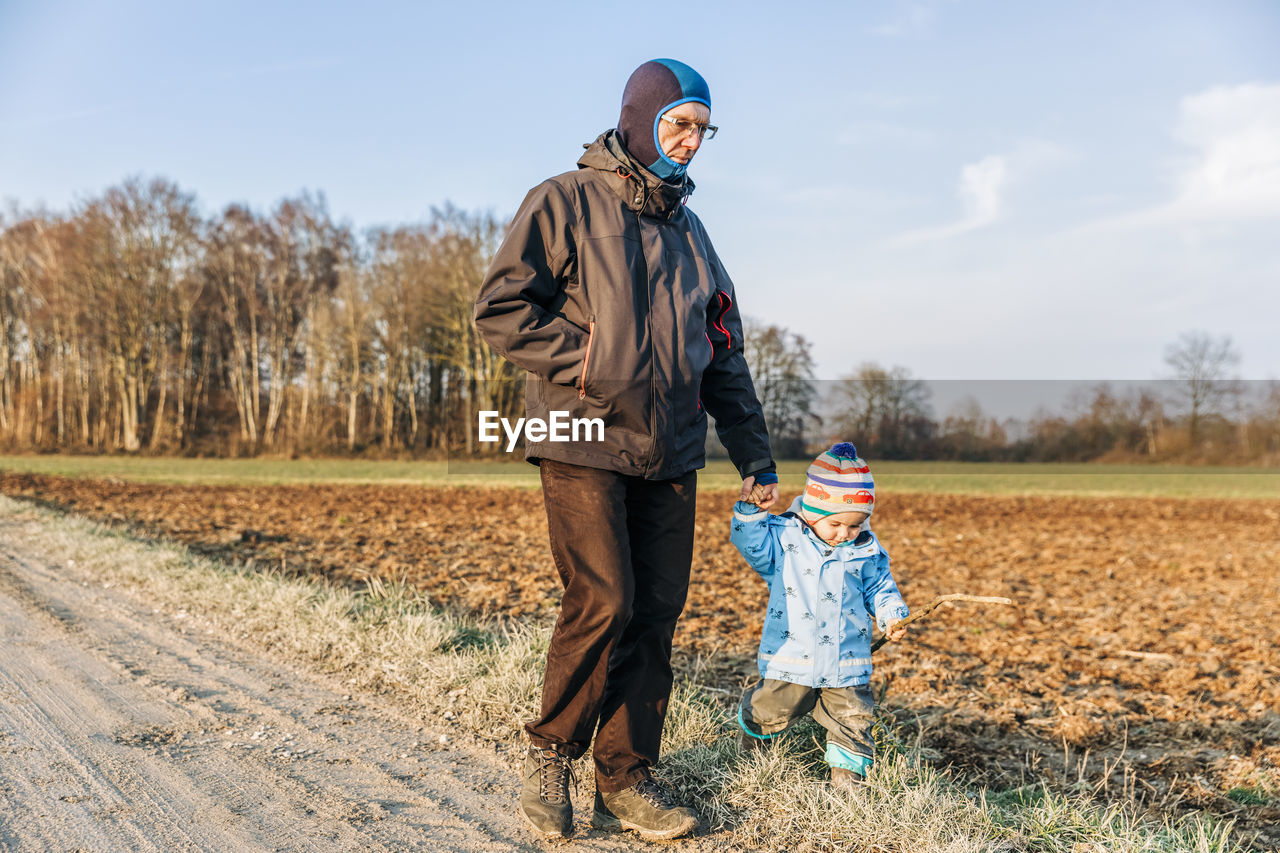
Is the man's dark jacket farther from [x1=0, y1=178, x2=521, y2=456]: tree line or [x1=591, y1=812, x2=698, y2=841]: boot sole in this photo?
[x1=0, y1=178, x2=521, y2=456]: tree line

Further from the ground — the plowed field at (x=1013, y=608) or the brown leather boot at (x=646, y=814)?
the brown leather boot at (x=646, y=814)

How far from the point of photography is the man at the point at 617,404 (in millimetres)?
2650

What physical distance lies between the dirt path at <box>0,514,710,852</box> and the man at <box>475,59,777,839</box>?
0.29 m

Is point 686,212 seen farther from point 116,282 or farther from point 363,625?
point 116,282

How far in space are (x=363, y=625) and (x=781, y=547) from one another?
290 cm

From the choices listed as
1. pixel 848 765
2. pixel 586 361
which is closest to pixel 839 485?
pixel 848 765

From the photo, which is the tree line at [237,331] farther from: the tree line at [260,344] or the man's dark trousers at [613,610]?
the man's dark trousers at [613,610]

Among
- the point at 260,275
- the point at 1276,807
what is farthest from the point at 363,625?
the point at 260,275

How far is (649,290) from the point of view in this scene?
2723 mm

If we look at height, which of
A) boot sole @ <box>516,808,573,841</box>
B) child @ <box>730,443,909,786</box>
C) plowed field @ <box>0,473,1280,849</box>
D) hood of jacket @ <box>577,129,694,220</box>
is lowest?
plowed field @ <box>0,473,1280,849</box>

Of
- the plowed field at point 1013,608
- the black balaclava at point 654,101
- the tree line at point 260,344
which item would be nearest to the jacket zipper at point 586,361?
the black balaclava at point 654,101

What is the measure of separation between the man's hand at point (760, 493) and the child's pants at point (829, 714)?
681 mm

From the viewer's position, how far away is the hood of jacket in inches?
110

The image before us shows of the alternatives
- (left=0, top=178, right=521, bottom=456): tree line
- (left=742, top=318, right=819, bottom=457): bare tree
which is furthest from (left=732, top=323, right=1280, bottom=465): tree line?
(left=0, top=178, right=521, bottom=456): tree line
